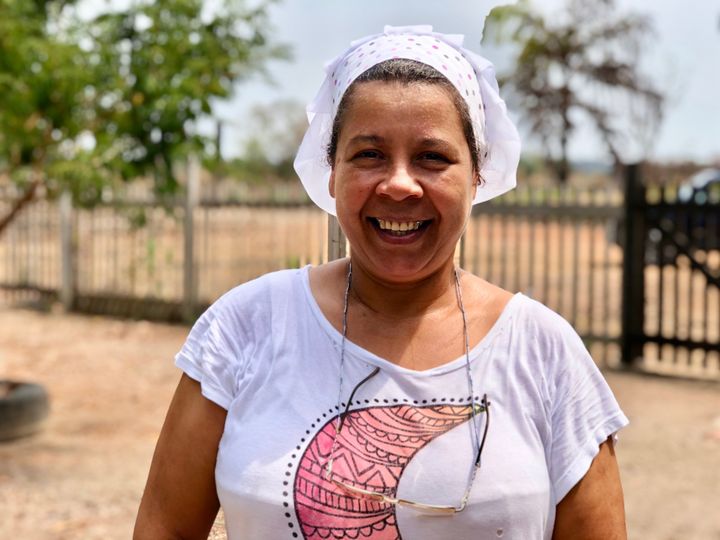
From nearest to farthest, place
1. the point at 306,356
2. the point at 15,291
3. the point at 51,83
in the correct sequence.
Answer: the point at 306,356
the point at 51,83
the point at 15,291

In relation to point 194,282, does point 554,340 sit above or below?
above

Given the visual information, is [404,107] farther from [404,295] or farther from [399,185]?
[404,295]

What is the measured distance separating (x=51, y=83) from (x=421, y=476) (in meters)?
4.97

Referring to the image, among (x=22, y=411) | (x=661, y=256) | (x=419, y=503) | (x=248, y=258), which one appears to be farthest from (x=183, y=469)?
(x=248, y=258)

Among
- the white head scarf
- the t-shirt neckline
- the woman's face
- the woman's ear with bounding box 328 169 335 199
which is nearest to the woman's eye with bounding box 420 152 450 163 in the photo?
the woman's face

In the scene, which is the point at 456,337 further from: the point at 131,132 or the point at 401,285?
the point at 131,132

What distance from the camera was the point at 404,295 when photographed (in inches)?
72.7

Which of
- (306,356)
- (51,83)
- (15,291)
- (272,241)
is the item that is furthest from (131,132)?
(15,291)

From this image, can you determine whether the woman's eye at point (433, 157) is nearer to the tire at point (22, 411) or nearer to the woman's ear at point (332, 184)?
the woman's ear at point (332, 184)

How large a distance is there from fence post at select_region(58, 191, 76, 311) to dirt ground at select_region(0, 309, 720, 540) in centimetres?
232

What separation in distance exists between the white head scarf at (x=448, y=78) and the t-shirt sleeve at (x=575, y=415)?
389mm

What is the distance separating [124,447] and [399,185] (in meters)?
4.92

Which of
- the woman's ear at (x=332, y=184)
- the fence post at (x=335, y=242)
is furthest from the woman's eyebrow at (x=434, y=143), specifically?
the fence post at (x=335, y=242)

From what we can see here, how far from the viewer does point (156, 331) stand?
10766 millimetres
